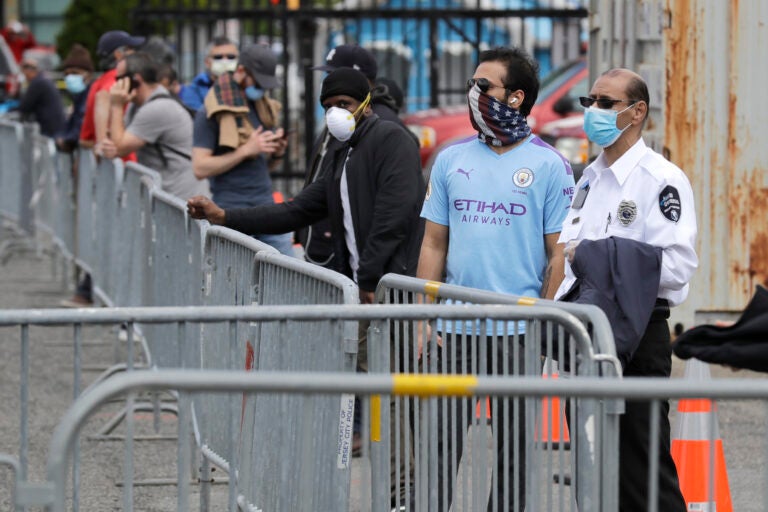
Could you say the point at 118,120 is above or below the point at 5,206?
above

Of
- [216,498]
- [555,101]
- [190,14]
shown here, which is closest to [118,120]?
[216,498]

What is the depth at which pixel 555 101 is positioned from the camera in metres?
16.9

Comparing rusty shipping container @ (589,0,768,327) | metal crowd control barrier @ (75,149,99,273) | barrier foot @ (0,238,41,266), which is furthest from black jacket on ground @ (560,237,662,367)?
barrier foot @ (0,238,41,266)

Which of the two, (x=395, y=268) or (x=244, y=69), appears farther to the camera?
(x=244, y=69)

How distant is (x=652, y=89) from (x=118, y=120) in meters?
3.42

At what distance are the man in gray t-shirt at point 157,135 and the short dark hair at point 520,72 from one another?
14.2ft

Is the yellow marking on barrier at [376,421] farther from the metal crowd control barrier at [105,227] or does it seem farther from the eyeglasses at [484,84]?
the metal crowd control barrier at [105,227]

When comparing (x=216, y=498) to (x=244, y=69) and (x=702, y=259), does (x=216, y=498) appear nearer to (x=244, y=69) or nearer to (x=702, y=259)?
(x=244, y=69)

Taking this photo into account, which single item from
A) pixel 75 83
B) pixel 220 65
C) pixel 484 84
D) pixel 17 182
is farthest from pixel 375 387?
pixel 17 182

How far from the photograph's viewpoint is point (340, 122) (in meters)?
6.70

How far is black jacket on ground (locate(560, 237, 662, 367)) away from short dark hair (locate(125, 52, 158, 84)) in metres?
5.66

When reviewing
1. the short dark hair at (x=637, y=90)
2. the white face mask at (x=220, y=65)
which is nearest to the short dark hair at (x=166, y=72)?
the white face mask at (x=220, y=65)

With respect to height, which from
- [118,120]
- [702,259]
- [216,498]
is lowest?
[216,498]

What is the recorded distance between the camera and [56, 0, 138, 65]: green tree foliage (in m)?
37.4
